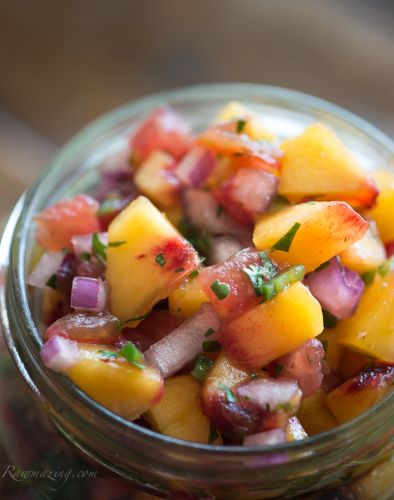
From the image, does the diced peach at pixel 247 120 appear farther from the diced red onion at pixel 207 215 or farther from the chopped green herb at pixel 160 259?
the chopped green herb at pixel 160 259

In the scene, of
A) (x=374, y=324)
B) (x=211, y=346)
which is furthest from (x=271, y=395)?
(x=374, y=324)

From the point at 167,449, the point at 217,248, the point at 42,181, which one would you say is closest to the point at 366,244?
the point at 217,248

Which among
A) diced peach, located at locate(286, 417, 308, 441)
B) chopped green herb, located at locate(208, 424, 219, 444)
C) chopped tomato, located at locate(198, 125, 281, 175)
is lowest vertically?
chopped green herb, located at locate(208, 424, 219, 444)

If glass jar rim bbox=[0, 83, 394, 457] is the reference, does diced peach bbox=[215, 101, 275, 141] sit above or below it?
above

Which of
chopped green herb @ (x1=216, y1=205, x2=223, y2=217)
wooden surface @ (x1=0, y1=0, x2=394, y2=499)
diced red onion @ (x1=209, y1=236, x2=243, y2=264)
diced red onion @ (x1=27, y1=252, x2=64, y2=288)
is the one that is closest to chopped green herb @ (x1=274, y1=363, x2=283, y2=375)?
diced red onion @ (x1=209, y1=236, x2=243, y2=264)

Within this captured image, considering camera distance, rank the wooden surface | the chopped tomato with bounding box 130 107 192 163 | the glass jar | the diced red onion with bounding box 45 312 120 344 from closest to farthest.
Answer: the glass jar
the diced red onion with bounding box 45 312 120 344
the chopped tomato with bounding box 130 107 192 163
the wooden surface

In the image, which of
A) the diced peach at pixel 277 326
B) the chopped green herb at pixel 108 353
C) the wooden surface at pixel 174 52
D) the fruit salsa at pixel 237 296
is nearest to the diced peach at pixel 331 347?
the fruit salsa at pixel 237 296

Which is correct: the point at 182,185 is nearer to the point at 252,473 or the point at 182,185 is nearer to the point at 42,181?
the point at 42,181

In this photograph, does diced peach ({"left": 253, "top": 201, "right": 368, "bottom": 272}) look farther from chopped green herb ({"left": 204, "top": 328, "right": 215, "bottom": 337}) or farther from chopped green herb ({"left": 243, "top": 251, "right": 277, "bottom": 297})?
chopped green herb ({"left": 204, "top": 328, "right": 215, "bottom": 337})
